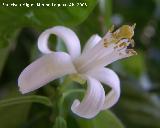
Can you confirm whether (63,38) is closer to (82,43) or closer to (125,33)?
(125,33)

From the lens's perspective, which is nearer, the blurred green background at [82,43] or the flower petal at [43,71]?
the flower petal at [43,71]

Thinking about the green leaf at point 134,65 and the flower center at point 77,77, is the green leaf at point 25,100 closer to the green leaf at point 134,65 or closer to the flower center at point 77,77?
the flower center at point 77,77

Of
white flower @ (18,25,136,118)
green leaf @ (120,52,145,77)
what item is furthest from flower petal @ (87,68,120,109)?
green leaf @ (120,52,145,77)

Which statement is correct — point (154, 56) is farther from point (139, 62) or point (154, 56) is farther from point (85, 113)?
point (85, 113)

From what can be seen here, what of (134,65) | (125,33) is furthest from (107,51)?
(134,65)

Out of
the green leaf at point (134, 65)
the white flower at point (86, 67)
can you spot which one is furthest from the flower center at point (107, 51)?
the green leaf at point (134, 65)

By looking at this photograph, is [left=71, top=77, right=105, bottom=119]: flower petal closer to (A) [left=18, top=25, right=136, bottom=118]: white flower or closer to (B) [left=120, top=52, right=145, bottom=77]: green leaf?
(A) [left=18, top=25, right=136, bottom=118]: white flower

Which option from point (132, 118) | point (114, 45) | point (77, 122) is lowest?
point (132, 118)

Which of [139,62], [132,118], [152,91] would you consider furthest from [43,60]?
[139,62]
